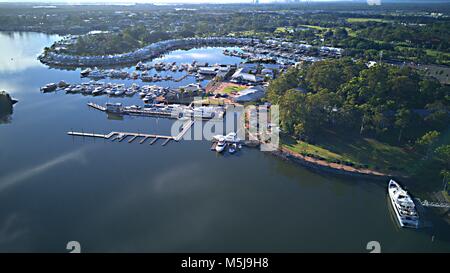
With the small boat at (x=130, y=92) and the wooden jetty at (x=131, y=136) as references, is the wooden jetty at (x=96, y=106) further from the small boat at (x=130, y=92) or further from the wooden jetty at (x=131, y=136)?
the wooden jetty at (x=131, y=136)

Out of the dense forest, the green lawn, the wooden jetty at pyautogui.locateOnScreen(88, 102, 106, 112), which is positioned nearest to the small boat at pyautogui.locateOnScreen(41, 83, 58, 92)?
the wooden jetty at pyautogui.locateOnScreen(88, 102, 106, 112)

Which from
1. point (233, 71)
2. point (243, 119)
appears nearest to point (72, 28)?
point (233, 71)

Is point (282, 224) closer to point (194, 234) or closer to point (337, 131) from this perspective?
point (194, 234)

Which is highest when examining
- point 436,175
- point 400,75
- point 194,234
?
point 400,75

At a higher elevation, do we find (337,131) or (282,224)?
(337,131)

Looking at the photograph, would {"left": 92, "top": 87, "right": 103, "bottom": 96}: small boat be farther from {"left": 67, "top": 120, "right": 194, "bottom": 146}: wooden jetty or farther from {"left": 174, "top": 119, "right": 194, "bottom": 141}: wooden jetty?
{"left": 174, "top": 119, "right": 194, "bottom": 141}: wooden jetty

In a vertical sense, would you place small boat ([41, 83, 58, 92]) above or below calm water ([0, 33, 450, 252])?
above
